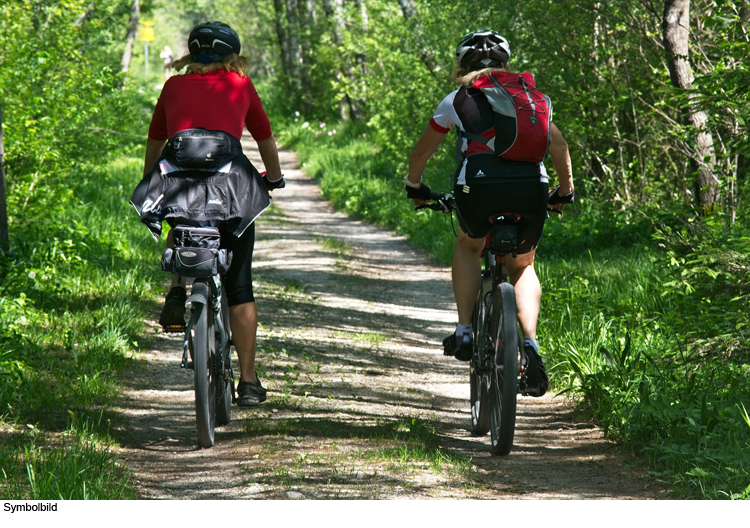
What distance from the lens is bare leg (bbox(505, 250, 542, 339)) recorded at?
13.7 ft

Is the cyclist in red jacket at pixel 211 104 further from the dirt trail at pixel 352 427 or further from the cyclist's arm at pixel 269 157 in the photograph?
the dirt trail at pixel 352 427

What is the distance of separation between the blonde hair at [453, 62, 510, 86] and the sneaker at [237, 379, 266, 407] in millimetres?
2003

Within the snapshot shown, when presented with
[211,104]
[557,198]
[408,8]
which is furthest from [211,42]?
[408,8]

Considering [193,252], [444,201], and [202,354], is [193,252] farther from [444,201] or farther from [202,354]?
[444,201]

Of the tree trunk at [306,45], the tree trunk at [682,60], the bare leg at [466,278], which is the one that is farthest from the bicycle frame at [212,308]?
the tree trunk at [306,45]

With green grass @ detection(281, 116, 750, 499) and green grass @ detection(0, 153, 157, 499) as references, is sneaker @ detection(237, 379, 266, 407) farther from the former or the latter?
green grass @ detection(281, 116, 750, 499)

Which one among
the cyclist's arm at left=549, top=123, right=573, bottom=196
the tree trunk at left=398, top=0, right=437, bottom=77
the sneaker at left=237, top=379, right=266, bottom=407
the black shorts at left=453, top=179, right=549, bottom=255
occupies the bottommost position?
the sneaker at left=237, top=379, right=266, bottom=407

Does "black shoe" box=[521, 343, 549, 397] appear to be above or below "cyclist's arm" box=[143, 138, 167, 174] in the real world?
below

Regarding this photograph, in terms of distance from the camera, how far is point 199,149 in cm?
382

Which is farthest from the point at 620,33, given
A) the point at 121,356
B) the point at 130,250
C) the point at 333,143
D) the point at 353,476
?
the point at 333,143

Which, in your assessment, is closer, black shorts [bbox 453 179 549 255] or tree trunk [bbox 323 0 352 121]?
black shorts [bbox 453 179 549 255]

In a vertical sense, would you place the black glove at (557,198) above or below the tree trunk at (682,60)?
below

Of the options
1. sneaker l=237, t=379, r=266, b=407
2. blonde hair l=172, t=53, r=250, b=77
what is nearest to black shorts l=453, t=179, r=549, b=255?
blonde hair l=172, t=53, r=250, b=77

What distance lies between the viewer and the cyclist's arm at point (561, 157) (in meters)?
3.99
